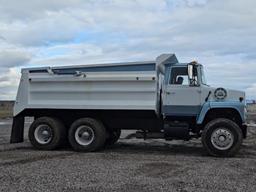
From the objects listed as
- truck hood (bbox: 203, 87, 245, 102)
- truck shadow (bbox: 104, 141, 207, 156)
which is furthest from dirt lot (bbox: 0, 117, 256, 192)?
truck hood (bbox: 203, 87, 245, 102)

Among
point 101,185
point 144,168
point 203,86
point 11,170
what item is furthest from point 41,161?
point 203,86

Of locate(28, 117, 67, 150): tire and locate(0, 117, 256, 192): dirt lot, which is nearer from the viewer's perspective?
locate(0, 117, 256, 192): dirt lot

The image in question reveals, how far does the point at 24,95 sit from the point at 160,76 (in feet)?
14.1

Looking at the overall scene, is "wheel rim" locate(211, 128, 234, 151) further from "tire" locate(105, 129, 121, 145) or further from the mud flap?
the mud flap

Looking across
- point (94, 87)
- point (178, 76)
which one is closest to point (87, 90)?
point (94, 87)

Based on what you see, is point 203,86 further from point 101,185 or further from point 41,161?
point 101,185

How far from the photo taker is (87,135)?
1475cm

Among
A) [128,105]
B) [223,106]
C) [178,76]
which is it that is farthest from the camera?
[178,76]

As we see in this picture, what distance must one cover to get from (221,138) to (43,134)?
5467 mm

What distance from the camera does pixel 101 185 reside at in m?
8.81

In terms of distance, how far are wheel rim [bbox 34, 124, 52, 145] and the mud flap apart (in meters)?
0.64

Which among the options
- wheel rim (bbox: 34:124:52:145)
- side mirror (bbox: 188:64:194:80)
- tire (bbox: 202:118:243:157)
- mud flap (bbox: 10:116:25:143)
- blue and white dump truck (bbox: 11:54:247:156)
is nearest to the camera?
tire (bbox: 202:118:243:157)

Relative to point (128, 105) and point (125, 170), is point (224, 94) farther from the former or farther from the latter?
point (125, 170)

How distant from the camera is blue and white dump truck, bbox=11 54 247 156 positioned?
45.7ft
